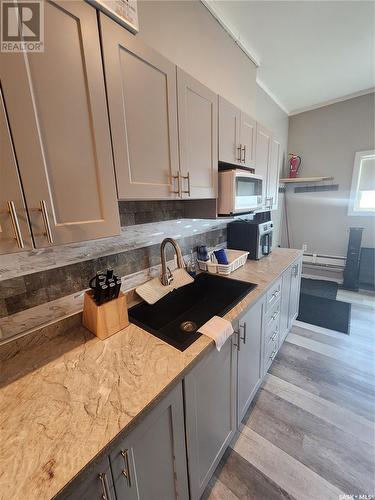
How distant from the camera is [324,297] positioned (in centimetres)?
300

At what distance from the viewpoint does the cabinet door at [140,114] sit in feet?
2.50

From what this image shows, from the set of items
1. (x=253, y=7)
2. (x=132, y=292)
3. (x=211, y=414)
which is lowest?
(x=211, y=414)

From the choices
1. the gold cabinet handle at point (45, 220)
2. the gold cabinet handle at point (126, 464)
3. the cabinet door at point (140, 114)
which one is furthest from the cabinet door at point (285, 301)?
the gold cabinet handle at point (45, 220)

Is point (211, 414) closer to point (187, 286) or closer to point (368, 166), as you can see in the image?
point (187, 286)

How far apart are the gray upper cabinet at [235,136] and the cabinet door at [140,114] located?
468 millimetres

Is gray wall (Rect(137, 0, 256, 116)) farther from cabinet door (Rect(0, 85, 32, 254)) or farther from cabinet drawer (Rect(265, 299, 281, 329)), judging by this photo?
cabinet drawer (Rect(265, 299, 281, 329))

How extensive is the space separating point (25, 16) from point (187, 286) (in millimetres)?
1341

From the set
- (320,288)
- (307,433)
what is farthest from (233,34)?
(320,288)

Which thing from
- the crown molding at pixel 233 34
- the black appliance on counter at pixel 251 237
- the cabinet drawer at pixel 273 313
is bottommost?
the cabinet drawer at pixel 273 313

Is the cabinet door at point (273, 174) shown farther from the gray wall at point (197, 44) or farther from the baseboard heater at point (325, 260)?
the baseboard heater at point (325, 260)

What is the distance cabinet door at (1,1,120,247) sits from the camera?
572 mm

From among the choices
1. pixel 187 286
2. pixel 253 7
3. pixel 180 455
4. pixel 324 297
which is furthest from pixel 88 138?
pixel 324 297

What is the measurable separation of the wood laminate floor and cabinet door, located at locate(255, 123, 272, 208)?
1601mm

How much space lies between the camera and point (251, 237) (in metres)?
1.97
